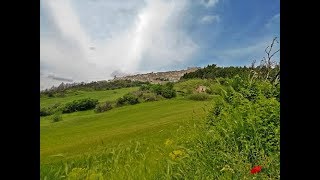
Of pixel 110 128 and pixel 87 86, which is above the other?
pixel 87 86

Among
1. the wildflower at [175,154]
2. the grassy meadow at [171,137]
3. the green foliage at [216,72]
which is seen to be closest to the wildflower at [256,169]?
the grassy meadow at [171,137]

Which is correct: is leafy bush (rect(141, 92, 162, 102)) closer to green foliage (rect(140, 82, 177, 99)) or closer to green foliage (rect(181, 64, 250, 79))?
green foliage (rect(140, 82, 177, 99))

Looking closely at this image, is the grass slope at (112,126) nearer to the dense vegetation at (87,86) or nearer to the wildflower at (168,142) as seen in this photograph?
the wildflower at (168,142)

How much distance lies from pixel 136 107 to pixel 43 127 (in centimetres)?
61

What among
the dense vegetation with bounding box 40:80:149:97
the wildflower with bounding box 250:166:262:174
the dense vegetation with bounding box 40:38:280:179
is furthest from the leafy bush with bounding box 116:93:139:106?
the wildflower with bounding box 250:166:262:174

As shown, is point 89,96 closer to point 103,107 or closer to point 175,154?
point 103,107

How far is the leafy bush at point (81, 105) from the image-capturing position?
7.60 feet

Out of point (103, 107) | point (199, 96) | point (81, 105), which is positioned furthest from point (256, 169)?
point (81, 105)

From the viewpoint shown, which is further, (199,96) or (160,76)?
(199,96)

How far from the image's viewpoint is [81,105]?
7.79 feet

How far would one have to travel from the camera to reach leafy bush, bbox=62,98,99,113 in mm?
2316
